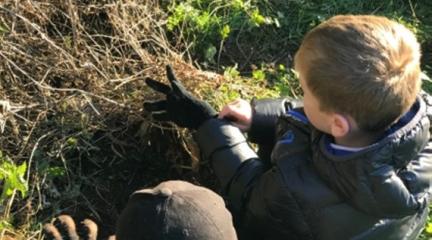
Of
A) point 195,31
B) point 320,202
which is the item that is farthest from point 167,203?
point 195,31

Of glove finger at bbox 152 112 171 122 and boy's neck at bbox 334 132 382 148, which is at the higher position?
boy's neck at bbox 334 132 382 148

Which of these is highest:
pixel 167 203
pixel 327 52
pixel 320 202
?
pixel 327 52

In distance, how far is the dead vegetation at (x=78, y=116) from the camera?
9.61 feet

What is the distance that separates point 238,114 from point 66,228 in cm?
78

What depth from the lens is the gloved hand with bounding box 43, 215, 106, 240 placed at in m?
2.51

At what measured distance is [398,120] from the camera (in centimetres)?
219

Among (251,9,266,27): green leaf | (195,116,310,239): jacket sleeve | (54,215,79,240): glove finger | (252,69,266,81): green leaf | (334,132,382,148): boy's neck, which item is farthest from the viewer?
(251,9,266,27): green leaf

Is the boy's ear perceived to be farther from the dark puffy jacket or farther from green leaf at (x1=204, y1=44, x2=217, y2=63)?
green leaf at (x1=204, y1=44, x2=217, y2=63)

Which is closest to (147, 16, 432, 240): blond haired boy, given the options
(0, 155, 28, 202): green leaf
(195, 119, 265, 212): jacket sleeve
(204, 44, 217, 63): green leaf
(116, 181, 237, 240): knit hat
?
(195, 119, 265, 212): jacket sleeve

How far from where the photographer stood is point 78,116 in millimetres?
3039

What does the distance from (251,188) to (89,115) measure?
84 centimetres

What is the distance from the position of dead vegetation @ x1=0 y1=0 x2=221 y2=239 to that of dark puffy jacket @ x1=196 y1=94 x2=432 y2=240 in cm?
65

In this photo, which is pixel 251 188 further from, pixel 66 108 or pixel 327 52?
pixel 66 108

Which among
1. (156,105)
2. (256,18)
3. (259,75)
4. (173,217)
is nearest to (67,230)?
(156,105)
